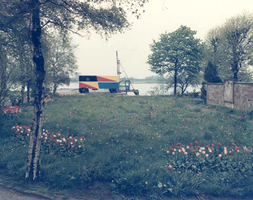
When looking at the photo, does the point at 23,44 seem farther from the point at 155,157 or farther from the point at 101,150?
the point at 155,157

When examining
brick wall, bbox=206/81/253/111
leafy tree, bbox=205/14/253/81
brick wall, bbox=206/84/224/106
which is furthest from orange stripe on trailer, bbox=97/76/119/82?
brick wall, bbox=206/81/253/111

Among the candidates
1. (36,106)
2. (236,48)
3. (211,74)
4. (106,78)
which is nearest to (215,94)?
(211,74)

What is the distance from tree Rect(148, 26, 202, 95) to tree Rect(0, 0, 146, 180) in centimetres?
2724

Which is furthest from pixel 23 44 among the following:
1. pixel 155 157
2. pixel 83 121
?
pixel 155 157

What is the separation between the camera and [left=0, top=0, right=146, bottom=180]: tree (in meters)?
5.57

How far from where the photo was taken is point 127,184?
16.0ft

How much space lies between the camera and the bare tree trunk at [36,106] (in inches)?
217

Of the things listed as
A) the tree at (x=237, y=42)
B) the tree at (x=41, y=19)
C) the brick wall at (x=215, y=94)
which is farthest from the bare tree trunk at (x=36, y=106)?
the tree at (x=237, y=42)

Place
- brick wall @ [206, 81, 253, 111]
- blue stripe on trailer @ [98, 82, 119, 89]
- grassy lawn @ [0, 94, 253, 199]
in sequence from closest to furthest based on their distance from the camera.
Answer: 1. grassy lawn @ [0, 94, 253, 199]
2. brick wall @ [206, 81, 253, 111]
3. blue stripe on trailer @ [98, 82, 119, 89]

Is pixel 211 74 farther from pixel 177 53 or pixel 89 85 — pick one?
pixel 89 85

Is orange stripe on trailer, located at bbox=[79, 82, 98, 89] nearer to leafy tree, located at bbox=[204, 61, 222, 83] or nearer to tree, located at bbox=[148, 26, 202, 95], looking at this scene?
tree, located at bbox=[148, 26, 202, 95]

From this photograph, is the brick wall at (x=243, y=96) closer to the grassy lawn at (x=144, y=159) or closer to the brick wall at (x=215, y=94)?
the brick wall at (x=215, y=94)

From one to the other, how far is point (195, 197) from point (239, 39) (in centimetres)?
3318

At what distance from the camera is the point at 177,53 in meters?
33.4
